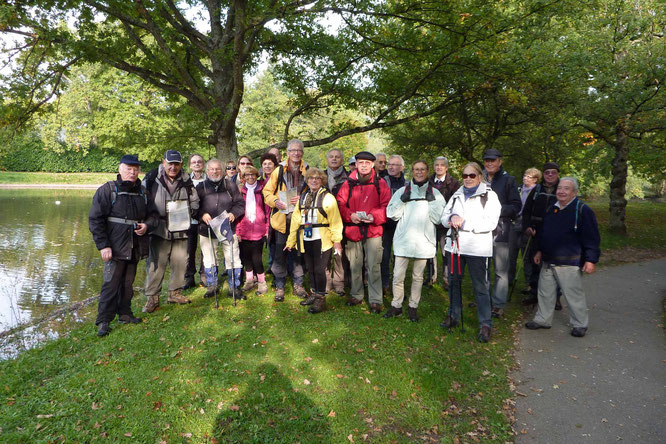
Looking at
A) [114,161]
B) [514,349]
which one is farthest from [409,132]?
[114,161]

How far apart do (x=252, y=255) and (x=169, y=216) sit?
1597mm

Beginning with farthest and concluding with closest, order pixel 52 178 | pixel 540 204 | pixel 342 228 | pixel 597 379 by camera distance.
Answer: pixel 52 178, pixel 540 204, pixel 342 228, pixel 597 379

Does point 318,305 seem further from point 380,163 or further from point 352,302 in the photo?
point 380,163

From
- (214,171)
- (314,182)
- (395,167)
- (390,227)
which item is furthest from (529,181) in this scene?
(214,171)

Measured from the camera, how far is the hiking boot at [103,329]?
528 cm

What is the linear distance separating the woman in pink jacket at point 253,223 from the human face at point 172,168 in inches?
44.4

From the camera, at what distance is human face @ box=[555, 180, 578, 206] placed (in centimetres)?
546

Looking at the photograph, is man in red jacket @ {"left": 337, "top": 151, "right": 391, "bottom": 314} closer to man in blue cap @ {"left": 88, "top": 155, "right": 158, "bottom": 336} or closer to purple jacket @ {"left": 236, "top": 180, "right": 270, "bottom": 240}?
purple jacket @ {"left": 236, "top": 180, "right": 270, "bottom": 240}

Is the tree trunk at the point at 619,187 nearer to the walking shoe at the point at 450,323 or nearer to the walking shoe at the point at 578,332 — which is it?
the walking shoe at the point at 578,332

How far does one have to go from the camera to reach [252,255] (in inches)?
270

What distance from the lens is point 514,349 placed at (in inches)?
203

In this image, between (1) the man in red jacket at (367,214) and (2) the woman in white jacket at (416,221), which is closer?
(2) the woman in white jacket at (416,221)

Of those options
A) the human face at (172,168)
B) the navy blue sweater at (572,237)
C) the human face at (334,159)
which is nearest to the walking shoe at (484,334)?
the navy blue sweater at (572,237)

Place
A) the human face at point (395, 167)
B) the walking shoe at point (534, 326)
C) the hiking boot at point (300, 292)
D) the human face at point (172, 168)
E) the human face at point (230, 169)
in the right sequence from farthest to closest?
1. the human face at point (230, 169)
2. the human face at point (395, 167)
3. the hiking boot at point (300, 292)
4. the human face at point (172, 168)
5. the walking shoe at point (534, 326)
